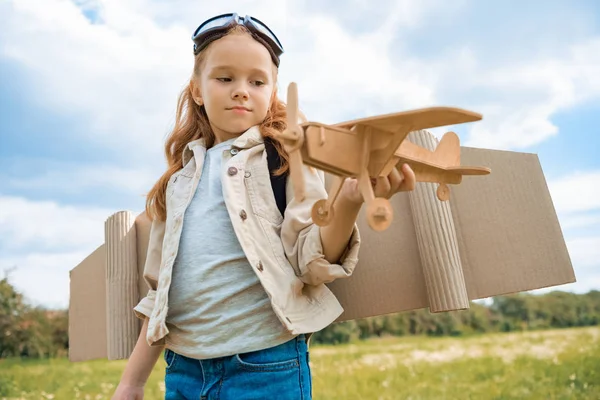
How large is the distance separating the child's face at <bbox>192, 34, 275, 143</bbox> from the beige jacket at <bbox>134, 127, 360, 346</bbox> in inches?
2.4

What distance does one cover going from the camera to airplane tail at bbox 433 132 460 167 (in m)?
1.09

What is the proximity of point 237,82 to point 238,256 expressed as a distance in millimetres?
489

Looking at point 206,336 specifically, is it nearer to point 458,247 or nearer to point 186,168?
point 186,168

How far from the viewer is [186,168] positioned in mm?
1650

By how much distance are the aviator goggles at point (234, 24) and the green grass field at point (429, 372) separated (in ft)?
8.52

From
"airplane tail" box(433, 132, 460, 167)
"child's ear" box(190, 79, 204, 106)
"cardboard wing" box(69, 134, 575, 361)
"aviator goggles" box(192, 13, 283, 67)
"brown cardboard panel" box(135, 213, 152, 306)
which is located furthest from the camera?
"brown cardboard panel" box(135, 213, 152, 306)

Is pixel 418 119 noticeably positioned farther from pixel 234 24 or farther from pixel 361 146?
pixel 234 24

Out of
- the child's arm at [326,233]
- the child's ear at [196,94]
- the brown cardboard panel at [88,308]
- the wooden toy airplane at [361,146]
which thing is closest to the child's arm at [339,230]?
the child's arm at [326,233]

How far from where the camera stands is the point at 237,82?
1484mm

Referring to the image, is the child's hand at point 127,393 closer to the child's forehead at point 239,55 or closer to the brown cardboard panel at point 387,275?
the brown cardboard panel at point 387,275

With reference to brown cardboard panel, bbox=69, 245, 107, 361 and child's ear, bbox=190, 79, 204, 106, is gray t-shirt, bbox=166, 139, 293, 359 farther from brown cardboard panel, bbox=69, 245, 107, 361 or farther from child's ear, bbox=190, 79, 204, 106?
brown cardboard panel, bbox=69, 245, 107, 361

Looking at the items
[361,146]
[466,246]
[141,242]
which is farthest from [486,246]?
[141,242]

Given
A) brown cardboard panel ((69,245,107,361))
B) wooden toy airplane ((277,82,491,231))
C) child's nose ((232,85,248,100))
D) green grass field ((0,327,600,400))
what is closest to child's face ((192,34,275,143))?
child's nose ((232,85,248,100))

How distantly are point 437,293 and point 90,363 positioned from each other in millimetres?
4194
